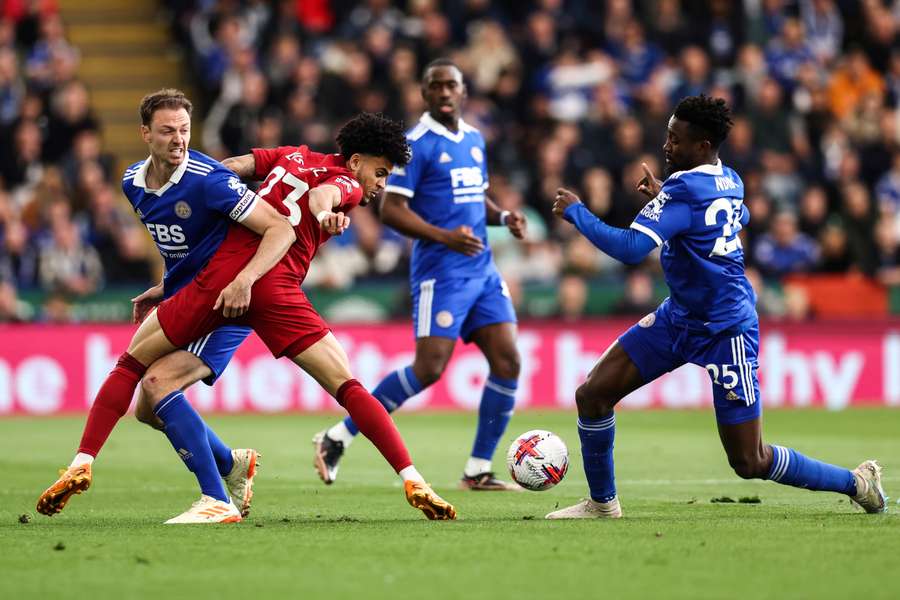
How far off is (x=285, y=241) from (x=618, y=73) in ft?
47.7

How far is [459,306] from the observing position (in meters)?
10.3

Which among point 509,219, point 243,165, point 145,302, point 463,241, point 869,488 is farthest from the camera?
point 509,219

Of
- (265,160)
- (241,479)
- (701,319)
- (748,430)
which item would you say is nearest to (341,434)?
(241,479)

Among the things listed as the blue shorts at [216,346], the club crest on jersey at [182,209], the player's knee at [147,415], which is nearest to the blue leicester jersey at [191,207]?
the club crest on jersey at [182,209]

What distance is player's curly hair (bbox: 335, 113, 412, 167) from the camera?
7.89m

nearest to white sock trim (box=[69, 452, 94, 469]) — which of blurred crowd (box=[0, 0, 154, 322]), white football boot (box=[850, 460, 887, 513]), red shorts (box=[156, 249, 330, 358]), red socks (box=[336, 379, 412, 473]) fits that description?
red shorts (box=[156, 249, 330, 358])

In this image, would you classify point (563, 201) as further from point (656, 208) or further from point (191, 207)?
point (191, 207)

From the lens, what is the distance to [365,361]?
17.5 meters

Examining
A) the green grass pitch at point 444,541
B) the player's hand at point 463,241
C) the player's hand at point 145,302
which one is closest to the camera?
the green grass pitch at point 444,541

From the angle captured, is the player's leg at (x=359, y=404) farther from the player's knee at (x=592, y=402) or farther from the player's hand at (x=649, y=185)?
the player's hand at (x=649, y=185)

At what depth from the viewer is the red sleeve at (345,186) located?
302 inches

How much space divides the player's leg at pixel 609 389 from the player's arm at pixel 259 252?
170cm

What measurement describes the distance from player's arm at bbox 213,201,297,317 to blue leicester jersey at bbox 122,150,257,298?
0.22ft

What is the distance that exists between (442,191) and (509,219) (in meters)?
0.52
